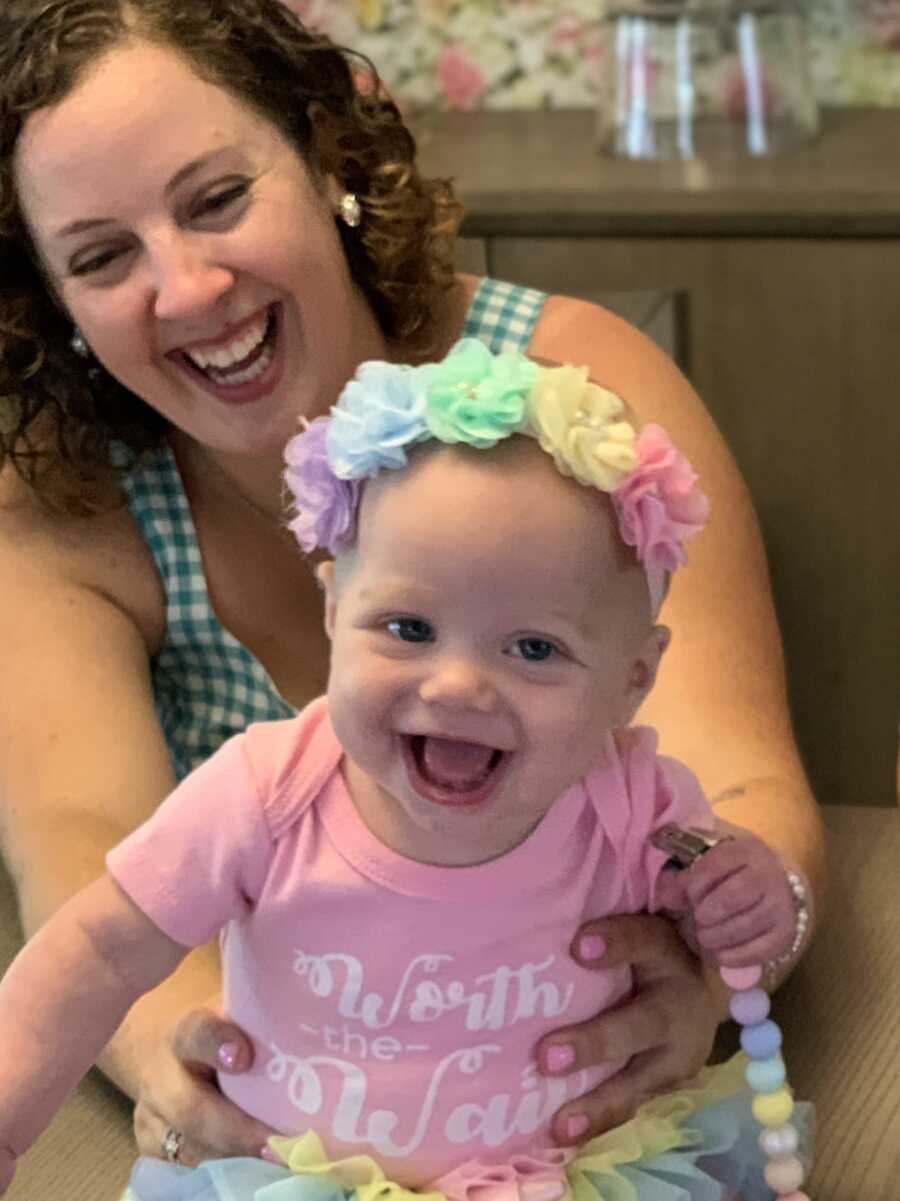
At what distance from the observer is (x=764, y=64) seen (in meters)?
2.18

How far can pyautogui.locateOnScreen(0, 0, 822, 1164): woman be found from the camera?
4.24ft

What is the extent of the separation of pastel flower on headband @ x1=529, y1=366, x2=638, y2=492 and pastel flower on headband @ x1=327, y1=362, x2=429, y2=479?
0.19ft

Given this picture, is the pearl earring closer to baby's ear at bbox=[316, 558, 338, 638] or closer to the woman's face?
the woman's face

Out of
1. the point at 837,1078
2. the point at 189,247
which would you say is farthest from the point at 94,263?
the point at 837,1078

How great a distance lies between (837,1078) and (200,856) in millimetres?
488

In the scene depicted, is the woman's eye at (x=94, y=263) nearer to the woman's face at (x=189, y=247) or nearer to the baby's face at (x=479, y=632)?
the woman's face at (x=189, y=247)

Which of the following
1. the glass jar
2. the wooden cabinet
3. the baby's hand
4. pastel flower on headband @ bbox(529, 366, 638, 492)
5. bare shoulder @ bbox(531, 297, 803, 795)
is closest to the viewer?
pastel flower on headband @ bbox(529, 366, 638, 492)

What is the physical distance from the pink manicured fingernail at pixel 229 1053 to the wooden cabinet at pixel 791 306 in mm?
1260

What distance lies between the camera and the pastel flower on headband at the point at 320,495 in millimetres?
908

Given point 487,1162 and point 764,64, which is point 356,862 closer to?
point 487,1162

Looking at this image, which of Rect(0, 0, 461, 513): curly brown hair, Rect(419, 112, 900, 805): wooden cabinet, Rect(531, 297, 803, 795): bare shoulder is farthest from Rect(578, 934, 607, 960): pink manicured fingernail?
Rect(419, 112, 900, 805): wooden cabinet

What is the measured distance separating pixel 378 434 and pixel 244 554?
697 millimetres

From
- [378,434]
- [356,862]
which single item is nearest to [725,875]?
[356,862]

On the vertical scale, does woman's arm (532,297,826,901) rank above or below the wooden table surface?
above
